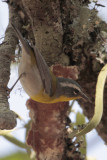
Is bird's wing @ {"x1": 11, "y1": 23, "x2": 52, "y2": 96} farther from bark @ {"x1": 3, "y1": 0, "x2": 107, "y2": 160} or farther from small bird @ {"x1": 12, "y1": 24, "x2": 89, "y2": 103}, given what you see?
bark @ {"x1": 3, "y1": 0, "x2": 107, "y2": 160}

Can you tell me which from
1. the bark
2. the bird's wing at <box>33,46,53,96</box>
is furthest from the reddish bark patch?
the bird's wing at <box>33,46,53,96</box>

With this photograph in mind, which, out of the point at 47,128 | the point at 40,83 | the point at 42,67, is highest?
the point at 42,67

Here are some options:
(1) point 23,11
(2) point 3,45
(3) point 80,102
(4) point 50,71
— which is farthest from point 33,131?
(1) point 23,11

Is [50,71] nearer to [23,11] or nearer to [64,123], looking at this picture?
[64,123]

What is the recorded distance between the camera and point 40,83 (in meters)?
1.43

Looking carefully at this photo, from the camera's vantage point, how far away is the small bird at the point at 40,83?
139cm

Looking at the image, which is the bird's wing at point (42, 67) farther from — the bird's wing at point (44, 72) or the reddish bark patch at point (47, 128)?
the reddish bark patch at point (47, 128)

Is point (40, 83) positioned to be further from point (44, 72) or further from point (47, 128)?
point (47, 128)

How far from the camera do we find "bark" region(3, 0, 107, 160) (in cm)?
142

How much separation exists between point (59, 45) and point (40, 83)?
315mm

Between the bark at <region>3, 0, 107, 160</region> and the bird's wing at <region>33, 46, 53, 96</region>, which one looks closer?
the bird's wing at <region>33, 46, 53, 96</region>

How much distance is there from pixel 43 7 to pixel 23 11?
1.30ft

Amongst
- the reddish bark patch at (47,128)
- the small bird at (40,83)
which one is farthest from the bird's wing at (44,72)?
the reddish bark patch at (47,128)

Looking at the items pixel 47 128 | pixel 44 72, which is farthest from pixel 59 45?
pixel 47 128
